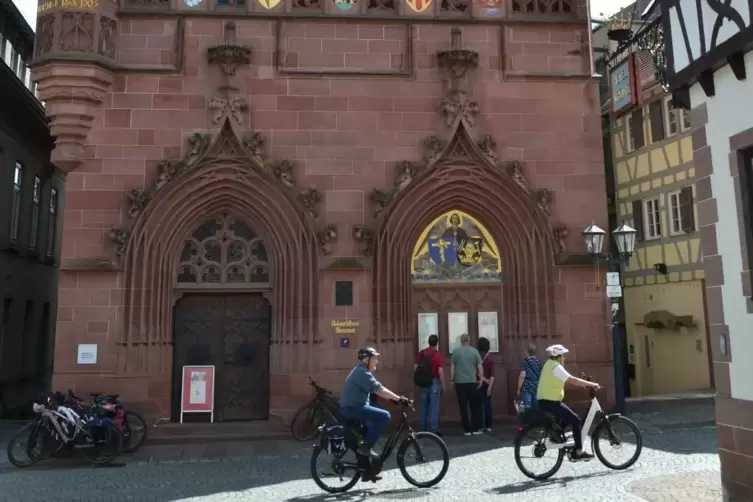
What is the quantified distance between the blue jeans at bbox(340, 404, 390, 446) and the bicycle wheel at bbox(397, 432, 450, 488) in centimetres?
32

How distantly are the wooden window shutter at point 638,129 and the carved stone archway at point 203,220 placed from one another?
1337 cm

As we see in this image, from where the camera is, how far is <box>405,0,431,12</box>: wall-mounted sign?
12.9m

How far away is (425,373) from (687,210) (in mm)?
11991

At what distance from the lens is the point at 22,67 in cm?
1916

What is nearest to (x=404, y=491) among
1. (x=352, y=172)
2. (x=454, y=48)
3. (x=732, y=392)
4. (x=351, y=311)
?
(x=732, y=392)

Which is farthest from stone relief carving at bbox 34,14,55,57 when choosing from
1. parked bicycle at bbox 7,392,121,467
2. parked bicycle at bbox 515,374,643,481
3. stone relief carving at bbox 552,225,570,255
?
parked bicycle at bbox 515,374,643,481

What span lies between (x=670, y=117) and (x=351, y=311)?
13006mm

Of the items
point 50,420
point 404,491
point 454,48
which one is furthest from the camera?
point 454,48

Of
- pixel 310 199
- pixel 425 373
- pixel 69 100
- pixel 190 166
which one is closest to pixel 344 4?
pixel 310 199

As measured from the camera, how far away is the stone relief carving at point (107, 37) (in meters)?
11.8

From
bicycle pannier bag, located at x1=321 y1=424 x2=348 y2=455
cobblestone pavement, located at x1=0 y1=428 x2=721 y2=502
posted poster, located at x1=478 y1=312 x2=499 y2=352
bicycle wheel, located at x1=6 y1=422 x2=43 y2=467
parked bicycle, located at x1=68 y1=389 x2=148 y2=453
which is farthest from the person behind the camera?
posted poster, located at x1=478 y1=312 x2=499 y2=352

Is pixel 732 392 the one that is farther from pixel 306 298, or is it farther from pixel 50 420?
pixel 50 420

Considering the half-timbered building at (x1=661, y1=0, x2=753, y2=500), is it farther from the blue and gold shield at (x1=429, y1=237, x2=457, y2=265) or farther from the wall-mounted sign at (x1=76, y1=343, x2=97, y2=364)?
the wall-mounted sign at (x1=76, y1=343, x2=97, y2=364)

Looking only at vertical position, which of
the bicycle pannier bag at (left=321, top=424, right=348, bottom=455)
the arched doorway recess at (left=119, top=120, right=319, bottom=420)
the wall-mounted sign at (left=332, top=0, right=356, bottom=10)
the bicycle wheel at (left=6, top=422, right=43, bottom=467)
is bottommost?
the bicycle wheel at (left=6, top=422, right=43, bottom=467)
